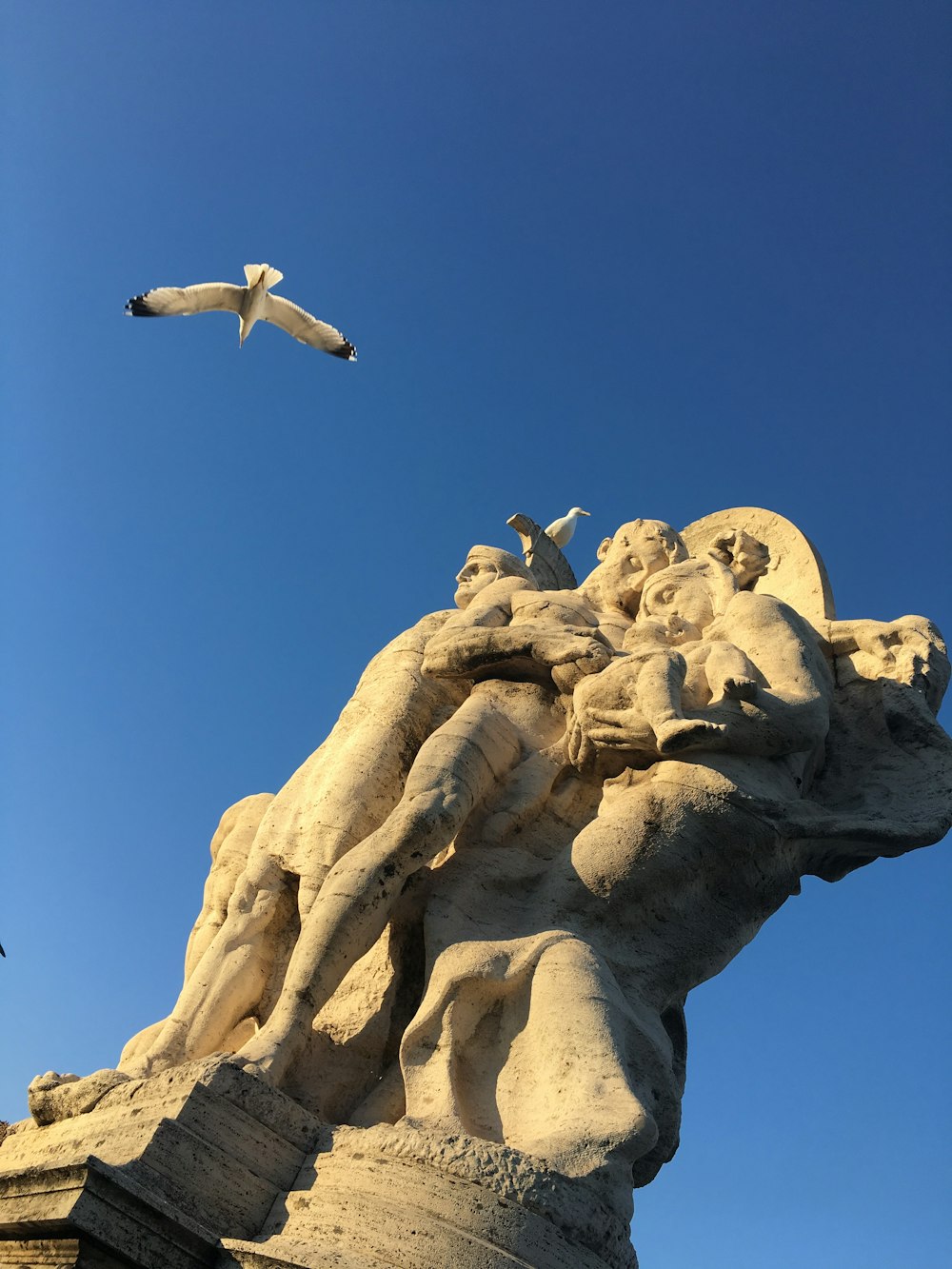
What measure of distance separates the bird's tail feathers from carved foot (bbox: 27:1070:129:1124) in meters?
7.50

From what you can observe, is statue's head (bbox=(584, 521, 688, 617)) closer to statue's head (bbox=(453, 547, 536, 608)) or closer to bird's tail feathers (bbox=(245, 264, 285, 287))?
statue's head (bbox=(453, 547, 536, 608))

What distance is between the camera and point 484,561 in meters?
7.84

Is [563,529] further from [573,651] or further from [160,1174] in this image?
[160,1174]

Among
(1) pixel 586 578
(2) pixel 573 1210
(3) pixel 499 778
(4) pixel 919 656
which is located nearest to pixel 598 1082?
(2) pixel 573 1210

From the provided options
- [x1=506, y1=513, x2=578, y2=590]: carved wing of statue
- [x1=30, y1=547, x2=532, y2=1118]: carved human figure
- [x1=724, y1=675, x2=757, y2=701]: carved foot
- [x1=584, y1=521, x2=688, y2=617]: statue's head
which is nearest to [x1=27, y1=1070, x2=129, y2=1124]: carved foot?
[x1=30, y1=547, x2=532, y2=1118]: carved human figure

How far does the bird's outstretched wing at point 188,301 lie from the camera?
9828mm

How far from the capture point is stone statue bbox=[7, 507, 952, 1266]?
14.7 feet

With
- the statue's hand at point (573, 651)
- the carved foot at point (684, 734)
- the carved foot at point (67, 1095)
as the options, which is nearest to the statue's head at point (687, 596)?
the statue's hand at point (573, 651)

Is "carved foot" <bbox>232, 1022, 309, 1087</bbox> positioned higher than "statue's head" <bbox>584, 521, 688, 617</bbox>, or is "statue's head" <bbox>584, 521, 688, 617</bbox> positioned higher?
"statue's head" <bbox>584, 521, 688, 617</bbox>

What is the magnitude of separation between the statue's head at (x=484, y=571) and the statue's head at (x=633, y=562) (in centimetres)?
48

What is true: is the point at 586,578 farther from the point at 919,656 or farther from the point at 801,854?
the point at 801,854

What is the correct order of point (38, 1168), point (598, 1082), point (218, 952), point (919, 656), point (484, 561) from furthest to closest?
point (484, 561), point (919, 656), point (218, 952), point (598, 1082), point (38, 1168)

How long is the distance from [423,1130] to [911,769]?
3.49 metres

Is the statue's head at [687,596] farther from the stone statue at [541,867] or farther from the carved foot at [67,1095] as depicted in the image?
the carved foot at [67,1095]
